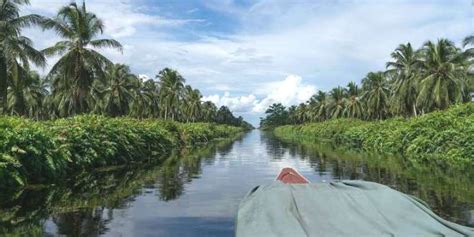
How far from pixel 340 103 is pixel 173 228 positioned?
87469 mm

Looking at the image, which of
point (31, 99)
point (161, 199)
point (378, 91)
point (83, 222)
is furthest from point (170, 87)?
point (83, 222)

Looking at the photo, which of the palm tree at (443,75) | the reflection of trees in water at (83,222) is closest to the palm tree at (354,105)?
the palm tree at (443,75)

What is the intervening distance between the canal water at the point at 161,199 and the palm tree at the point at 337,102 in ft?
234

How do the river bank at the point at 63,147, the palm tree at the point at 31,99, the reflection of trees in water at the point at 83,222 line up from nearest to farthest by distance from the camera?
1. the reflection of trees in water at the point at 83,222
2. the river bank at the point at 63,147
3. the palm tree at the point at 31,99

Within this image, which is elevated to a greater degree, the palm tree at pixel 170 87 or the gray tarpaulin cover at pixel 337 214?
the palm tree at pixel 170 87

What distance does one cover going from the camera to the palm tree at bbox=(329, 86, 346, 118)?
306 feet

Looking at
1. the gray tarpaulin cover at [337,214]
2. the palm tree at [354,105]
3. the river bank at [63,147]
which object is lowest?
the gray tarpaulin cover at [337,214]

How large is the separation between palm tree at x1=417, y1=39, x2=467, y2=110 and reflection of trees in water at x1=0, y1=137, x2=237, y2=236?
111 ft

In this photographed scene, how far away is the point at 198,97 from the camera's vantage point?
10088 cm

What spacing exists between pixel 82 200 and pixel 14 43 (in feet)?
76.4

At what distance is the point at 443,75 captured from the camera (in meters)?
48.5

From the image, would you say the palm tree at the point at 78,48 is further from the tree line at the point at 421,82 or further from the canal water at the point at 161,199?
the tree line at the point at 421,82

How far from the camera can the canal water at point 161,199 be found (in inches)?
394

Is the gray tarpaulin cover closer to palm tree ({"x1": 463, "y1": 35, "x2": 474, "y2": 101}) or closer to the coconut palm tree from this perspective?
palm tree ({"x1": 463, "y1": 35, "x2": 474, "y2": 101})
